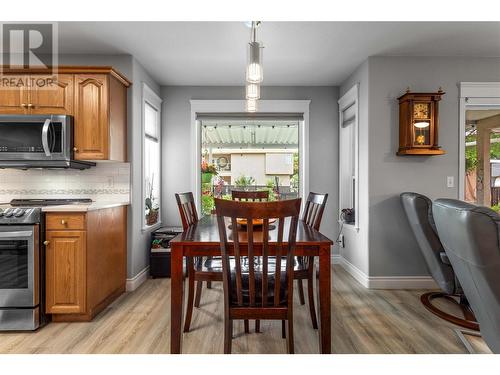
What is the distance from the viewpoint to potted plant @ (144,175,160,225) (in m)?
3.76

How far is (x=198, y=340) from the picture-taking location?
2.16m

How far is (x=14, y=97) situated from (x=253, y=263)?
9.02 feet

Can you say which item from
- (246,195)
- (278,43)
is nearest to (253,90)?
(278,43)

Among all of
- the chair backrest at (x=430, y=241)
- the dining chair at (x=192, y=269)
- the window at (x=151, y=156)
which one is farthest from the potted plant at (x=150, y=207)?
the chair backrest at (x=430, y=241)

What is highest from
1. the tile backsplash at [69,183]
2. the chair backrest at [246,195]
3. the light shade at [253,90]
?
the light shade at [253,90]

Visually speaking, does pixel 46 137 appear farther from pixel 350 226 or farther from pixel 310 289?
pixel 350 226

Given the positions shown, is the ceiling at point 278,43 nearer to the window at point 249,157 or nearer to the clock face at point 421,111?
the clock face at point 421,111

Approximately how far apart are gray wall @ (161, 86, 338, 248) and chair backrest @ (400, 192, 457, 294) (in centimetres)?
155

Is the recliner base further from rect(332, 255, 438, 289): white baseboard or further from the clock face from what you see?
the clock face

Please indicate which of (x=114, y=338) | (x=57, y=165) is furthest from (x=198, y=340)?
(x=57, y=165)

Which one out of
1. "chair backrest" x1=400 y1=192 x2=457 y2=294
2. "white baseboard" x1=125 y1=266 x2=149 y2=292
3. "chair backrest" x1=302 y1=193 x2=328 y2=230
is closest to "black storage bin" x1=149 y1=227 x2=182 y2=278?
"white baseboard" x1=125 y1=266 x2=149 y2=292

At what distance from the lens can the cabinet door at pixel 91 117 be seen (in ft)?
9.28

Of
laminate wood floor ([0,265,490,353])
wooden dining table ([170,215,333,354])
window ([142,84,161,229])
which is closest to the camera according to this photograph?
wooden dining table ([170,215,333,354])

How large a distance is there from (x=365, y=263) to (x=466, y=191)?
136 cm
